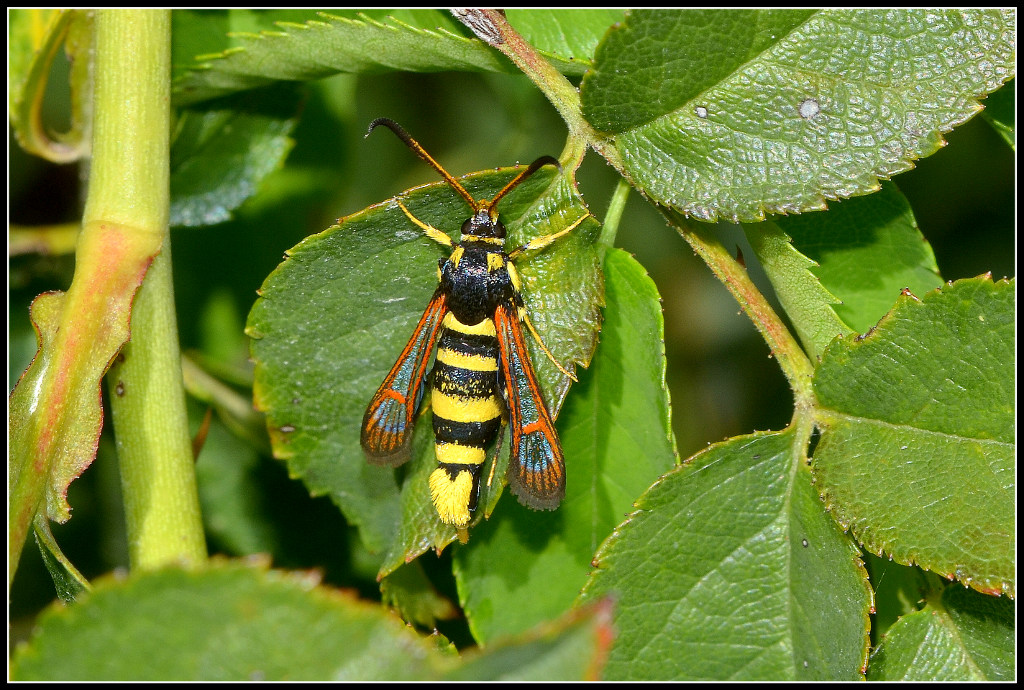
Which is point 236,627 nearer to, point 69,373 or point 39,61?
point 69,373

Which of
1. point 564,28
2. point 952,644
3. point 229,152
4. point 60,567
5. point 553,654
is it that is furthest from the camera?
point 229,152

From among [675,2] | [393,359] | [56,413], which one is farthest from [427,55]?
[56,413]

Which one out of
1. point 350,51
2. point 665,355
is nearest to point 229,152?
point 350,51

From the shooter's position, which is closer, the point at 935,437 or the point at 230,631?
the point at 230,631

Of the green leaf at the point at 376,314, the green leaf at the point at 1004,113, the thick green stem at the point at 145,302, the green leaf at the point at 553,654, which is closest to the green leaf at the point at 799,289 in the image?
the green leaf at the point at 376,314

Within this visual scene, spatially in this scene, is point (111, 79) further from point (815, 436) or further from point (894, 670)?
point (894, 670)

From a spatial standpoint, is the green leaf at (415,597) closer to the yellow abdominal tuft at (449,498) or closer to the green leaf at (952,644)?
the yellow abdominal tuft at (449,498)

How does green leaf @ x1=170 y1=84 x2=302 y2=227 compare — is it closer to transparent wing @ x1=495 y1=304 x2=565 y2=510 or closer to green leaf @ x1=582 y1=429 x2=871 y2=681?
transparent wing @ x1=495 y1=304 x2=565 y2=510
